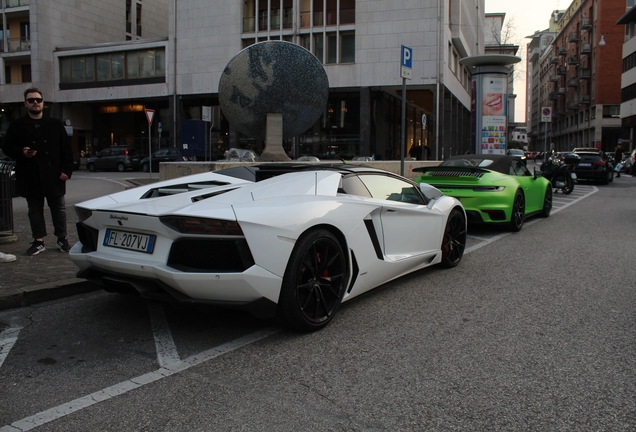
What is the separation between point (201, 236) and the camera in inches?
138

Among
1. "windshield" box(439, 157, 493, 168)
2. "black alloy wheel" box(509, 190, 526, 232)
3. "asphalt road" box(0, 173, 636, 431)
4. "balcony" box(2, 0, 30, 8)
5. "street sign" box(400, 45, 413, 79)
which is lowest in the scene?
"asphalt road" box(0, 173, 636, 431)

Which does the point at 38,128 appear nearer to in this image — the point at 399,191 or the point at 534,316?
the point at 399,191

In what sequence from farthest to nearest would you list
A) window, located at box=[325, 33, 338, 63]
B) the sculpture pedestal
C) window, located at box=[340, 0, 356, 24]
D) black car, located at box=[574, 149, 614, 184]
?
window, located at box=[325, 33, 338, 63] → window, located at box=[340, 0, 356, 24] → black car, located at box=[574, 149, 614, 184] → the sculpture pedestal

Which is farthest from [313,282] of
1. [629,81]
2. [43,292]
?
[629,81]

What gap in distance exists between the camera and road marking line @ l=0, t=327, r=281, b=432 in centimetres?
264

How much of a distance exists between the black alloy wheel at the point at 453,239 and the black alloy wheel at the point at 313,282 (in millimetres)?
2259

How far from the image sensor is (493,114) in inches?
921

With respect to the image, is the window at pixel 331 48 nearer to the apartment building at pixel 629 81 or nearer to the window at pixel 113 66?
the window at pixel 113 66

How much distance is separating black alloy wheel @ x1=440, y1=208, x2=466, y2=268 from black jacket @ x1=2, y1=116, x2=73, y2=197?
14.3 ft

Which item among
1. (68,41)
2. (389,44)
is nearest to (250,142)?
(389,44)

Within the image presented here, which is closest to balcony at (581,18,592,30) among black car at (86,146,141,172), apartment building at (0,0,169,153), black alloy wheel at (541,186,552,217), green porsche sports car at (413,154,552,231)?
apartment building at (0,0,169,153)

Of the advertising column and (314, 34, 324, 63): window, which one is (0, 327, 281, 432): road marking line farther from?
(314, 34, 324, 63): window

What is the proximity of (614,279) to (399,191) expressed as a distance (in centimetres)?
248

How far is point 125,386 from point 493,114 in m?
22.7
